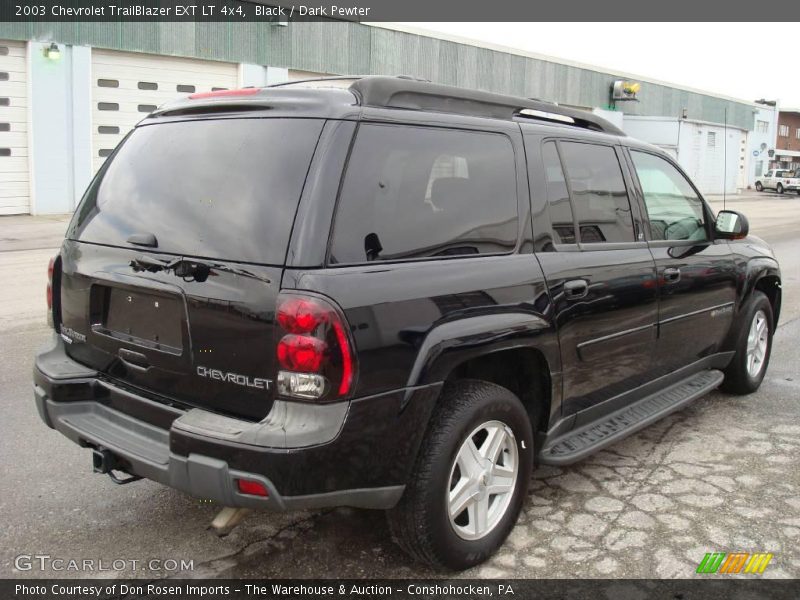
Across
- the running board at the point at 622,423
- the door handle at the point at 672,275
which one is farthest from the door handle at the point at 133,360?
the door handle at the point at 672,275

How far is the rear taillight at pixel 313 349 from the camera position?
8.38 ft

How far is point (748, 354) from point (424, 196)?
3477 mm

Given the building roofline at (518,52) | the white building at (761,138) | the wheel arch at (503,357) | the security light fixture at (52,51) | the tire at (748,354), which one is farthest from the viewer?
the white building at (761,138)

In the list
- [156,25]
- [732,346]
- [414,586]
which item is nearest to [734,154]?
[156,25]

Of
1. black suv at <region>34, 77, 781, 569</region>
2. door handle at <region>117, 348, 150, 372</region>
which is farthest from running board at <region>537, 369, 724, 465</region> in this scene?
door handle at <region>117, 348, 150, 372</region>

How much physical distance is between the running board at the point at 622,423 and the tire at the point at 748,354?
1.47 ft

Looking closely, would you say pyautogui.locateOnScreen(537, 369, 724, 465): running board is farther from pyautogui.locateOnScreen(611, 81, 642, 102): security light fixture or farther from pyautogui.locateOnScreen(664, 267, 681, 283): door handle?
pyautogui.locateOnScreen(611, 81, 642, 102): security light fixture

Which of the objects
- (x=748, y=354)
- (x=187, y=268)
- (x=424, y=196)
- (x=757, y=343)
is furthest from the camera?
(x=757, y=343)

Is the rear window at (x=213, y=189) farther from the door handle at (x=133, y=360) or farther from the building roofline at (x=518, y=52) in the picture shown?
the building roofline at (x=518, y=52)

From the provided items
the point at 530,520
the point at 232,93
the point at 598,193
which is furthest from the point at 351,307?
the point at 598,193

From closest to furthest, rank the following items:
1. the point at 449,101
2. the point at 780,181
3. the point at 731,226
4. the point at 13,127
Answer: the point at 449,101
the point at 731,226
the point at 13,127
the point at 780,181

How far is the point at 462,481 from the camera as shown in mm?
3033

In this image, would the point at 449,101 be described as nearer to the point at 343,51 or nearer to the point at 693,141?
the point at 343,51

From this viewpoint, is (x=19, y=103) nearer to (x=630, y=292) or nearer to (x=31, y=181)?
(x=31, y=181)
